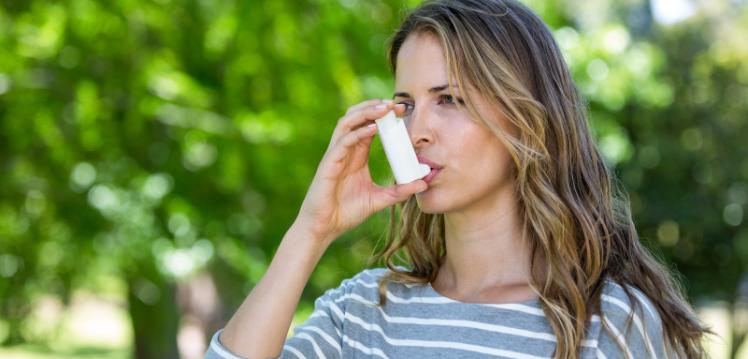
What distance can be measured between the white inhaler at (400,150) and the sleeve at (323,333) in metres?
0.37

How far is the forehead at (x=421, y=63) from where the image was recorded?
2229 millimetres

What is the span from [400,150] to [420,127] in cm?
6

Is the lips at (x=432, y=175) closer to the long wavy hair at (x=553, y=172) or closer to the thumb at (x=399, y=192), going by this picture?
the thumb at (x=399, y=192)

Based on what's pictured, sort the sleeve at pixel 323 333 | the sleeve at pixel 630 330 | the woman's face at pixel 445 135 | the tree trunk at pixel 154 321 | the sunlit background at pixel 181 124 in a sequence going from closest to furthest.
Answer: the sleeve at pixel 630 330 < the woman's face at pixel 445 135 < the sleeve at pixel 323 333 < the sunlit background at pixel 181 124 < the tree trunk at pixel 154 321

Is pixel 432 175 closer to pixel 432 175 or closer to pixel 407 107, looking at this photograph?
pixel 432 175

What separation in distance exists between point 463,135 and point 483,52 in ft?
0.58

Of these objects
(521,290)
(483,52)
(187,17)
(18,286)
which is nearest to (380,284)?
(521,290)

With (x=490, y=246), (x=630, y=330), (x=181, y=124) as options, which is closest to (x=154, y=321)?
(x=181, y=124)

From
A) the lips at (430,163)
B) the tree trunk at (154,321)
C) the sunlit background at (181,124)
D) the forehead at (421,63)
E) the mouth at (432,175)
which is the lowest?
the tree trunk at (154,321)

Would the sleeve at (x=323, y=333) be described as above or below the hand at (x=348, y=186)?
below

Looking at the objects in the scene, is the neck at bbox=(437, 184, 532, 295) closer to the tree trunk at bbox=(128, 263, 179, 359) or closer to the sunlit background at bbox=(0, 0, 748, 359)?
the sunlit background at bbox=(0, 0, 748, 359)

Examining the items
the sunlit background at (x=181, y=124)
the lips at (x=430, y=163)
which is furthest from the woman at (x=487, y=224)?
the sunlit background at (x=181, y=124)

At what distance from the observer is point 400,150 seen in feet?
7.30

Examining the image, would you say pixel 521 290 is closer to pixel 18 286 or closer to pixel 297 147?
pixel 297 147
